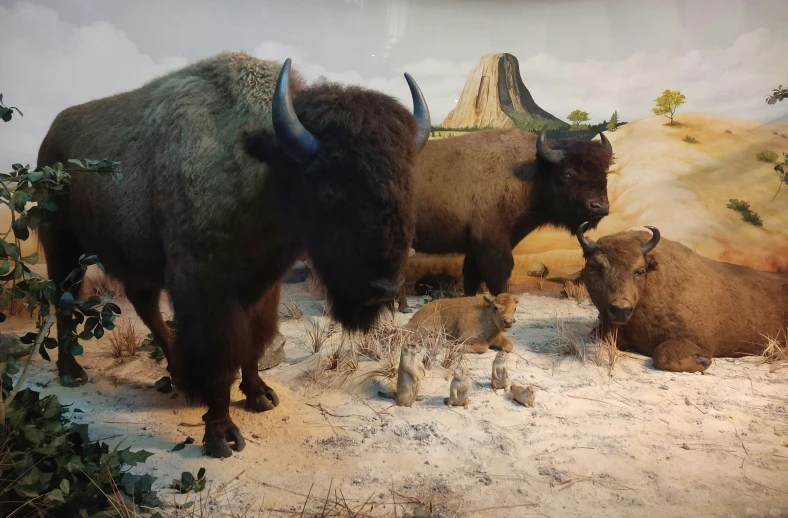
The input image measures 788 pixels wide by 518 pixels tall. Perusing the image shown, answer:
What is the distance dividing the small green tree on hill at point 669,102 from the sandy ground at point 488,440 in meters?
3.20

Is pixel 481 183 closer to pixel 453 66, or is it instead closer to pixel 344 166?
pixel 453 66

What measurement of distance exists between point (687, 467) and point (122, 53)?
5366mm

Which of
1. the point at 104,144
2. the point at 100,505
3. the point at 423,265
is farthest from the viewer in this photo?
the point at 423,265

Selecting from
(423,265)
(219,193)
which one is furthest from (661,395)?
(423,265)

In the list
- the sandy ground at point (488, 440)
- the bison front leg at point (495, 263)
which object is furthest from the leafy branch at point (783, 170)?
the bison front leg at point (495, 263)

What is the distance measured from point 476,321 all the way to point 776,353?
2333 millimetres

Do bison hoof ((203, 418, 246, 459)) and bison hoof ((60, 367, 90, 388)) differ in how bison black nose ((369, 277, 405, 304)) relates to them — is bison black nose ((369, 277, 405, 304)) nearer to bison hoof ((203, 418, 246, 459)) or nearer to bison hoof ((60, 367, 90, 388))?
bison hoof ((203, 418, 246, 459))

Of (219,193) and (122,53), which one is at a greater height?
(122,53)

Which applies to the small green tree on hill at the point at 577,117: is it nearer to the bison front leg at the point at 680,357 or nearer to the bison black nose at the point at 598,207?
the bison black nose at the point at 598,207

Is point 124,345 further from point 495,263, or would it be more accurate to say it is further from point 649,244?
point 649,244

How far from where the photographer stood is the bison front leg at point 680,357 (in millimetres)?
3863

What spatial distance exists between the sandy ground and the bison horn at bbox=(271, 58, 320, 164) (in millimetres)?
1531

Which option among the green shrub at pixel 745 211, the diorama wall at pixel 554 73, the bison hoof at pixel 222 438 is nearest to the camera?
the bison hoof at pixel 222 438

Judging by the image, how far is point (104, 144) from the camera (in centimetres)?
311
